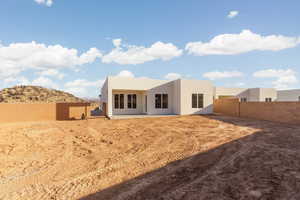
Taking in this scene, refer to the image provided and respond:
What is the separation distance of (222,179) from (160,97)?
44.5 ft

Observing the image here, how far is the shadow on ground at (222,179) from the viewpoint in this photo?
324 cm

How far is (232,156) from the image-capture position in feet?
17.0

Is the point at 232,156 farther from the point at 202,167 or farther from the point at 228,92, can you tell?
the point at 228,92

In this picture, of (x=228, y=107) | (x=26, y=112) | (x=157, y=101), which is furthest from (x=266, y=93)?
(x=26, y=112)

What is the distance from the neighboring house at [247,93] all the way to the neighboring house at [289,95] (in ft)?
13.3

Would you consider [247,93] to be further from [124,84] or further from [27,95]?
[27,95]

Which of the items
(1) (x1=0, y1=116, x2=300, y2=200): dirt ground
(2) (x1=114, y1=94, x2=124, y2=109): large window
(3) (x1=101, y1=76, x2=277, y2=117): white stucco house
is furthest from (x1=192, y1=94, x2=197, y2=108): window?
(1) (x1=0, y1=116, x2=300, y2=200): dirt ground

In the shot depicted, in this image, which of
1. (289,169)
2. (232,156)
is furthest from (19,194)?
(289,169)

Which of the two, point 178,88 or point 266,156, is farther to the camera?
point 178,88

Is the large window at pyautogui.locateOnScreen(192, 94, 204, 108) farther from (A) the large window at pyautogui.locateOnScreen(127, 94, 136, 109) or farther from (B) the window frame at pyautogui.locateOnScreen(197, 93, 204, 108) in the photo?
(A) the large window at pyautogui.locateOnScreen(127, 94, 136, 109)

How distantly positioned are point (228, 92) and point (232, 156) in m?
23.3

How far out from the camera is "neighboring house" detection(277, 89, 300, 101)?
27.9 metres

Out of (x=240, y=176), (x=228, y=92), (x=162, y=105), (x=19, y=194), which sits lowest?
(x=19, y=194)

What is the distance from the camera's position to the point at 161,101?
17.2 metres
